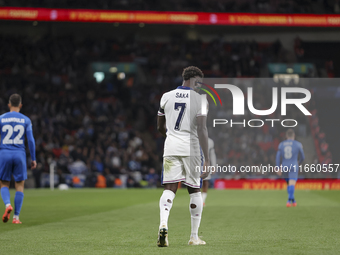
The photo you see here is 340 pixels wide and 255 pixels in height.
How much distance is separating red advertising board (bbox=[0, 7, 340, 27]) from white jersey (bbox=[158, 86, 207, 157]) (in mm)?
24659

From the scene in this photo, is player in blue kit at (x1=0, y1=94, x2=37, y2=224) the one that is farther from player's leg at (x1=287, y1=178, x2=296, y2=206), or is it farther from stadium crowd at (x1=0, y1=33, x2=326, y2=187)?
stadium crowd at (x1=0, y1=33, x2=326, y2=187)

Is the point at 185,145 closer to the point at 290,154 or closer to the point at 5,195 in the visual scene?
the point at 5,195

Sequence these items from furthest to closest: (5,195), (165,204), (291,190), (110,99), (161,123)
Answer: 1. (110,99)
2. (291,190)
3. (5,195)
4. (161,123)
5. (165,204)

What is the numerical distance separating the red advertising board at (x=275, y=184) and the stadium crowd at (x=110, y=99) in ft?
3.36

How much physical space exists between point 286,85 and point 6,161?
2260cm

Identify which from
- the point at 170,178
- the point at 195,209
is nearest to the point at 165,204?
the point at 170,178

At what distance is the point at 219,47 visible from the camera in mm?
34094

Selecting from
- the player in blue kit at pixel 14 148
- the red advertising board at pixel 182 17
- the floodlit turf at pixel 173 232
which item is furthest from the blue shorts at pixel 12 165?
the red advertising board at pixel 182 17

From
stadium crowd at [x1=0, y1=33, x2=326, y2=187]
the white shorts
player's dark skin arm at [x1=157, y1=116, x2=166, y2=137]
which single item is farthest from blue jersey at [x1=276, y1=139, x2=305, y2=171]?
stadium crowd at [x1=0, y1=33, x2=326, y2=187]

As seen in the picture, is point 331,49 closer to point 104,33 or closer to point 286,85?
point 286,85

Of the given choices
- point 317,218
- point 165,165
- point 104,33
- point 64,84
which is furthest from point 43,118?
point 165,165

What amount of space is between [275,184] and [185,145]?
19535 millimetres

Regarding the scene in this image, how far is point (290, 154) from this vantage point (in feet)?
47.6

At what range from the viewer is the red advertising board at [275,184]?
25.0 meters
